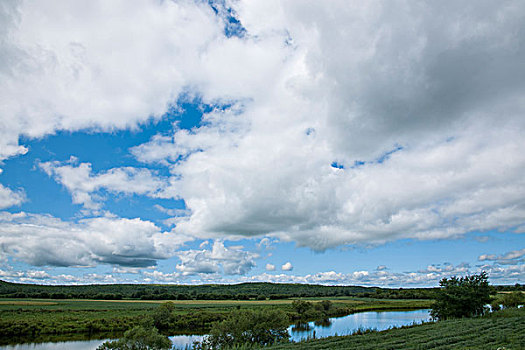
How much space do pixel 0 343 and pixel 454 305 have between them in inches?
2779

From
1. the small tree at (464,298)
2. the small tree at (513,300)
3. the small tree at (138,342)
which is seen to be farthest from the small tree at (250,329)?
the small tree at (513,300)

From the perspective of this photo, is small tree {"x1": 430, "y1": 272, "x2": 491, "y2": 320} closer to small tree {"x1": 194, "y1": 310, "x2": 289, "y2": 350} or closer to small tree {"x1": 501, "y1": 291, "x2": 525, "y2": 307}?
small tree {"x1": 194, "y1": 310, "x2": 289, "y2": 350}

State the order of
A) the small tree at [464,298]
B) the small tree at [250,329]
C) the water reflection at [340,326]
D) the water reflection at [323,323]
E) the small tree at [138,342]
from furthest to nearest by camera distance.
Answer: the water reflection at [323,323], the water reflection at [340,326], the small tree at [464,298], the small tree at [250,329], the small tree at [138,342]

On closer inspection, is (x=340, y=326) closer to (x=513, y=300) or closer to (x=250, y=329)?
(x=513, y=300)

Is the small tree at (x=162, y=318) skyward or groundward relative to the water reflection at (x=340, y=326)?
skyward

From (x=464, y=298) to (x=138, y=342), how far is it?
44.8 meters

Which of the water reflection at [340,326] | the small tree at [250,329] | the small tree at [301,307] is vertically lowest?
the water reflection at [340,326]

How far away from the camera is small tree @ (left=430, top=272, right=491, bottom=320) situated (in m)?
50.5

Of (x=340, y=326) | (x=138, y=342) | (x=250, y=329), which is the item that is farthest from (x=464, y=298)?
(x=138, y=342)

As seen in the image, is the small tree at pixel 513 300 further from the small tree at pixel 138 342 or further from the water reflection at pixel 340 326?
the small tree at pixel 138 342

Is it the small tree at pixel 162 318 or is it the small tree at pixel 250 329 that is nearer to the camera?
the small tree at pixel 250 329

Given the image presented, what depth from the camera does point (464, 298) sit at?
50.2m

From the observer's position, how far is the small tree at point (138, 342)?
33.7 meters

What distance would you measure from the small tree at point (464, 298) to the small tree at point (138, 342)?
1628 inches
